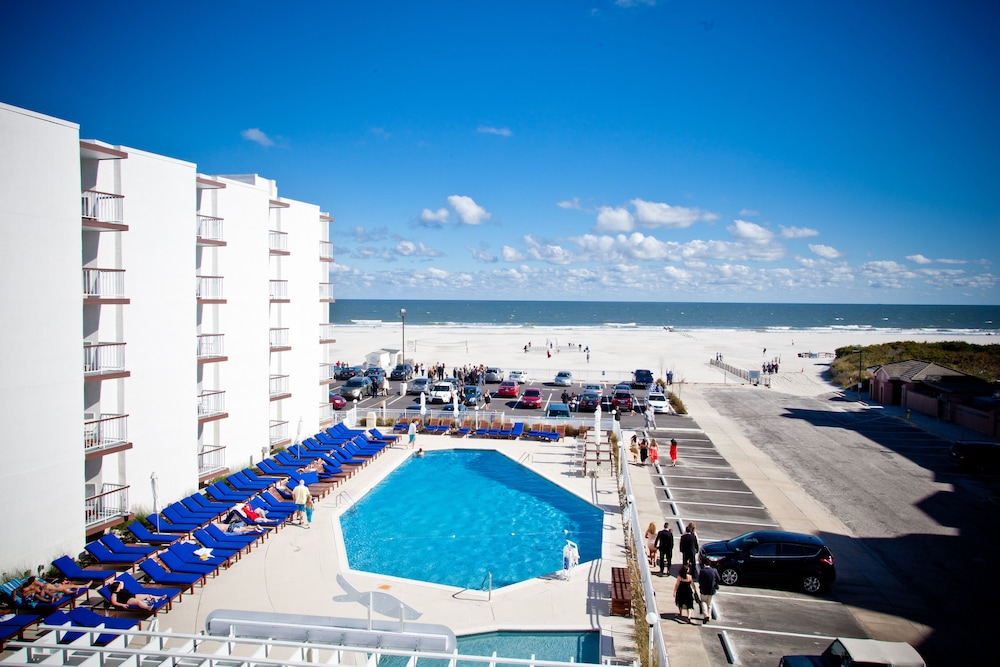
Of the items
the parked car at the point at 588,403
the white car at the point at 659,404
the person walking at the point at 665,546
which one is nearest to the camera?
the person walking at the point at 665,546

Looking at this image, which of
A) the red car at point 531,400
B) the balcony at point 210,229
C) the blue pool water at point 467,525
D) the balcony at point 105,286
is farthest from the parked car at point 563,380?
the balcony at point 105,286

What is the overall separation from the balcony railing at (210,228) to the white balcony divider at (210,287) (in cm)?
144

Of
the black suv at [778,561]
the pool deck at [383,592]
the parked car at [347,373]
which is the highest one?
the parked car at [347,373]

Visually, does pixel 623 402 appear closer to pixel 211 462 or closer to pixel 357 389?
pixel 357 389

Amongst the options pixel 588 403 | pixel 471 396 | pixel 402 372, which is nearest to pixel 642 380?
pixel 588 403

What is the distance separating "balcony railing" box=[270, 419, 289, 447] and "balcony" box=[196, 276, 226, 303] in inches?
240

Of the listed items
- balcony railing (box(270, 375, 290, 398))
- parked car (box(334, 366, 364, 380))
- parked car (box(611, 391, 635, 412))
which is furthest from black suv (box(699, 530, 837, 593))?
parked car (box(334, 366, 364, 380))

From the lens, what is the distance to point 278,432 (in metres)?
26.0

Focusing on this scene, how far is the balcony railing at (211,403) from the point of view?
853 inches

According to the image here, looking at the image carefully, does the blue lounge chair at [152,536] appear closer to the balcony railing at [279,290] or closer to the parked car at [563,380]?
the balcony railing at [279,290]

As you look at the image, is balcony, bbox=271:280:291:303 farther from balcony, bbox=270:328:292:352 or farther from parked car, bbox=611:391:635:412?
parked car, bbox=611:391:635:412

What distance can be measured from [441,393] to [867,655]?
103 ft

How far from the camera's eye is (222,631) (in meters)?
10.6

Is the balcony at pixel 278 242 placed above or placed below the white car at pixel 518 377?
above
